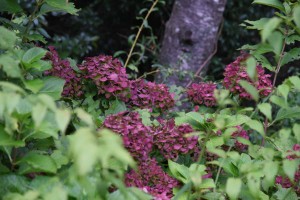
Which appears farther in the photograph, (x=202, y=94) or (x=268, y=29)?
(x=202, y=94)

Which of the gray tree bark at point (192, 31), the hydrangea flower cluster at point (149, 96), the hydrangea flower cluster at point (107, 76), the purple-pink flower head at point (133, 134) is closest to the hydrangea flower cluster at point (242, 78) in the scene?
the hydrangea flower cluster at point (149, 96)

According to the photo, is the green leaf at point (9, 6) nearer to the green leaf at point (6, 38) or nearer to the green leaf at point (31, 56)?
the green leaf at point (31, 56)

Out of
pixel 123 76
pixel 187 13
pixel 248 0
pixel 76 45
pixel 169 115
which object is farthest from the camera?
pixel 248 0

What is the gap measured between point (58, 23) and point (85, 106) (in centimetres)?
377

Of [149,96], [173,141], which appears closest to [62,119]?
[173,141]

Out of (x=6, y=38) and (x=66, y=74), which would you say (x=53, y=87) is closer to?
(x=6, y=38)

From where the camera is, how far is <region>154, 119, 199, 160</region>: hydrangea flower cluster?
2.04m

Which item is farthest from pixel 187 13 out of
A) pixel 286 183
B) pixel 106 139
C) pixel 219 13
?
pixel 106 139

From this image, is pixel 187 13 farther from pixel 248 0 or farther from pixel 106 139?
pixel 106 139

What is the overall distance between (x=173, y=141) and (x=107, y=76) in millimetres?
452

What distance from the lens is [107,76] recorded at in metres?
2.25

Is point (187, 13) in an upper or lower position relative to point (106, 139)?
lower

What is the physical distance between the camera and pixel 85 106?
2312 mm

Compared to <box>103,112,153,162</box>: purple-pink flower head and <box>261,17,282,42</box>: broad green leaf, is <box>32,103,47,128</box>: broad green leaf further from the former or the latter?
<box>103,112,153,162</box>: purple-pink flower head
